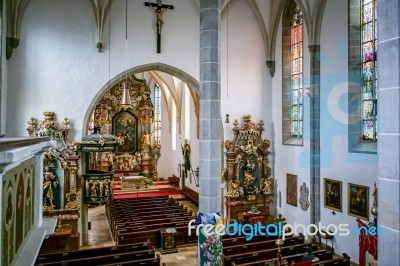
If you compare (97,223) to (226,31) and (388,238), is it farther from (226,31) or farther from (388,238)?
(388,238)

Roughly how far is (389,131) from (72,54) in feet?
39.4

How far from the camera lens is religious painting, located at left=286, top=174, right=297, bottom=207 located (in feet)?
46.9

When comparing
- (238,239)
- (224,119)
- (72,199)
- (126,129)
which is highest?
(224,119)

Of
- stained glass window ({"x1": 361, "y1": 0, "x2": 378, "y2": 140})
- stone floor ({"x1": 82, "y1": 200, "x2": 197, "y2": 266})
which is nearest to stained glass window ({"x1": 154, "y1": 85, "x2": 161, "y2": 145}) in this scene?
stone floor ({"x1": 82, "y1": 200, "x2": 197, "y2": 266})

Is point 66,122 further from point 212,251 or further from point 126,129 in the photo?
point 126,129

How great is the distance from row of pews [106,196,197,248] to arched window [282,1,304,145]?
5582 millimetres

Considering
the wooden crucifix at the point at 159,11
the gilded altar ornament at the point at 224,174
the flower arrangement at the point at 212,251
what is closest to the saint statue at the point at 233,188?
the gilded altar ornament at the point at 224,174

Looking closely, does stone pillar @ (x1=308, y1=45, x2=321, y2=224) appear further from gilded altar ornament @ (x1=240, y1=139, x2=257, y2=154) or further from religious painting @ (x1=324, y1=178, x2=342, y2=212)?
gilded altar ornament @ (x1=240, y1=139, x2=257, y2=154)

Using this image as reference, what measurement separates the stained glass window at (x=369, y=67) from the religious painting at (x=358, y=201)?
1659 mm

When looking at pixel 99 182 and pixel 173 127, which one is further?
pixel 173 127

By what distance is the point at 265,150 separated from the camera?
15.5 meters

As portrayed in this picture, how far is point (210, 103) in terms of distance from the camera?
10.0 m

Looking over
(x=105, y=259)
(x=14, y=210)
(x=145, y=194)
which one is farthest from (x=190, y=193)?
(x=14, y=210)

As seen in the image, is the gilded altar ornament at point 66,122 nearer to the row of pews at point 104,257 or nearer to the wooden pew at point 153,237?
the wooden pew at point 153,237
